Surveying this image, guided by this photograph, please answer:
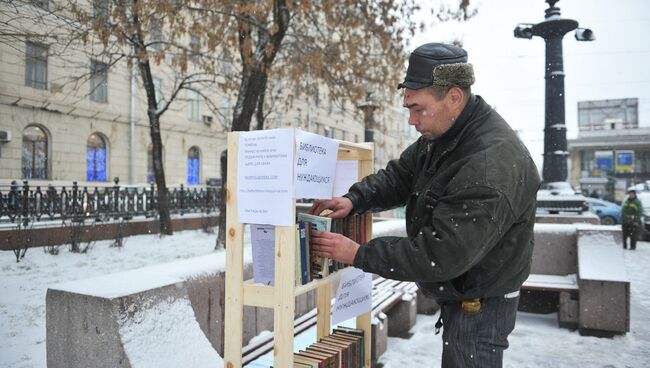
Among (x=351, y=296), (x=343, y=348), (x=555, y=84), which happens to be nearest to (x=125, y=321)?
(x=343, y=348)

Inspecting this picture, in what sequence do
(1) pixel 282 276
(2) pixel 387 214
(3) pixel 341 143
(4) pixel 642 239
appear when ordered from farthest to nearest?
(4) pixel 642 239, (2) pixel 387 214, (3) pixel 341 143, (1) pixel 282 276

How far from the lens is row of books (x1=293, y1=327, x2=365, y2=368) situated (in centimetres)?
276

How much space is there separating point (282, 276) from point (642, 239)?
739 inches

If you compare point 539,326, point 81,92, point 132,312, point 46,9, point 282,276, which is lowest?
point 539,326

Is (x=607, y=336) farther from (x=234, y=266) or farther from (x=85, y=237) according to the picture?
(x=85, y=237)

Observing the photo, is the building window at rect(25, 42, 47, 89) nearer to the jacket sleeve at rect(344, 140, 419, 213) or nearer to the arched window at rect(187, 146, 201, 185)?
the jacket sleeve at rect(344, 140, 419, 213)

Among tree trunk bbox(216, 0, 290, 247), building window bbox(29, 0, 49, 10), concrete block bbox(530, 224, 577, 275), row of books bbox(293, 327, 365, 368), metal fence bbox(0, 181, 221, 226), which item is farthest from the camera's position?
tree trunk bbox(216, 0, 290, 247)

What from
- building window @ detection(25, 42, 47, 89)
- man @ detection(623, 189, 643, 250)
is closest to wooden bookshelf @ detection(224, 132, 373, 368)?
building window @ detection(25, 42, 47, 89)

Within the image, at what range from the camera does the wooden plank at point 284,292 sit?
2475 mm

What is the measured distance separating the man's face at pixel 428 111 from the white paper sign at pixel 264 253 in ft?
3.42

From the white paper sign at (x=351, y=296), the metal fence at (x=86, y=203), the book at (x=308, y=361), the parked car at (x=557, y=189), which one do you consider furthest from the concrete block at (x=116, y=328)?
the parked car at (x=557, y=189)

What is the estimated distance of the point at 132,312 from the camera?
2.69 metres

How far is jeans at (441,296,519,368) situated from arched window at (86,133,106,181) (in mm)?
20430

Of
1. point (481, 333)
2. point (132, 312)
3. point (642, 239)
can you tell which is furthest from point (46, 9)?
point (642, 239)
